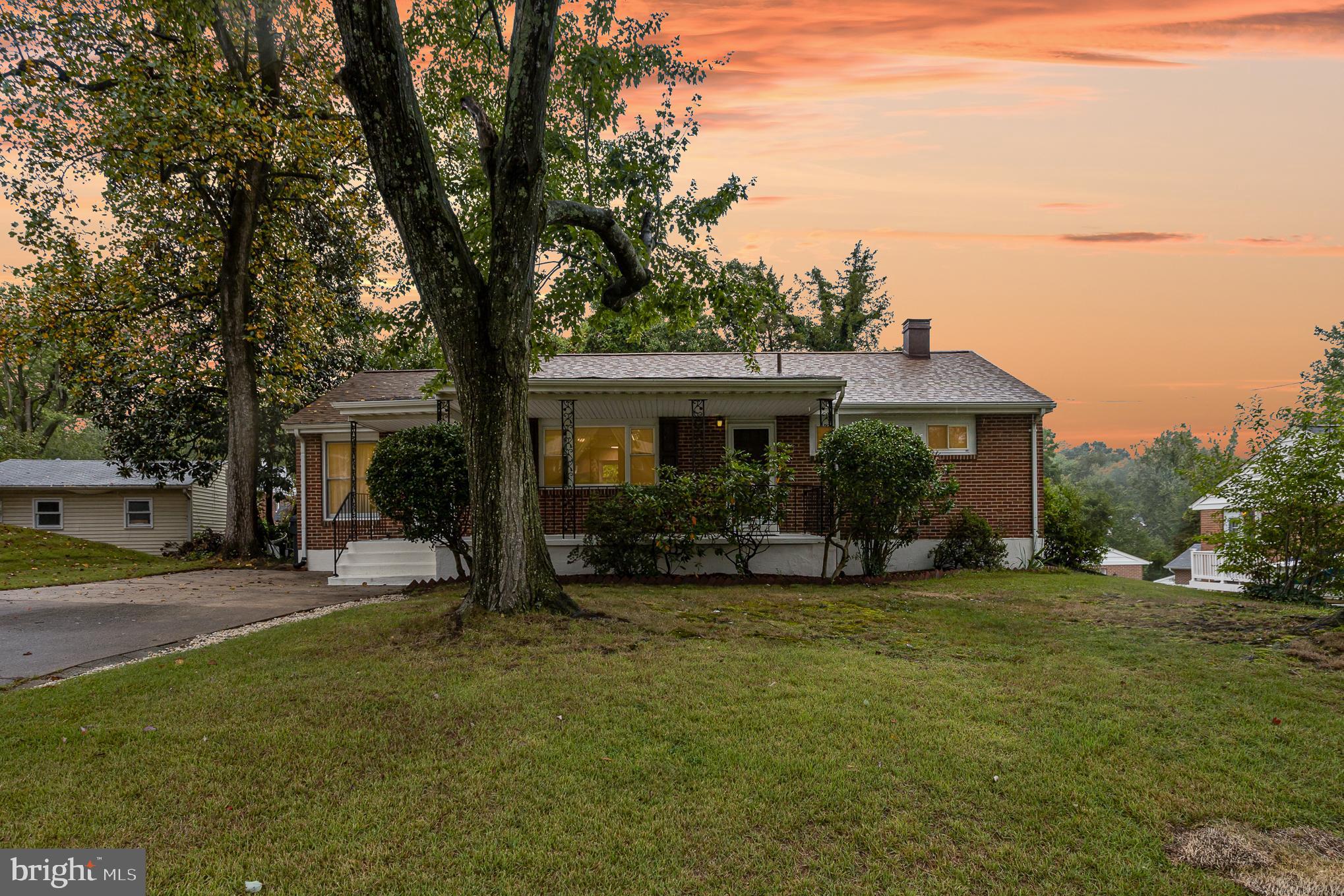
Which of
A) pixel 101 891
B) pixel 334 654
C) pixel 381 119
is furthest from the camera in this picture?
pixel 381 119

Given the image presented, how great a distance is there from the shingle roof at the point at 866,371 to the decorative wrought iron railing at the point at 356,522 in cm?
474

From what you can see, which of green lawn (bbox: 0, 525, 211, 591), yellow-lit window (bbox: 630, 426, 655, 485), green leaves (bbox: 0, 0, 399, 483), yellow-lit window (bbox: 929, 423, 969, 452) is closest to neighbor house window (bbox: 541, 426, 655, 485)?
yellow-lit window (bbox: 630, 426, 655, 485)

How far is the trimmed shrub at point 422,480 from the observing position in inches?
406

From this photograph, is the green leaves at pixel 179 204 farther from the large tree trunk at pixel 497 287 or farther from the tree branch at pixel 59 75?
the large tree trunk at pixel 497 287

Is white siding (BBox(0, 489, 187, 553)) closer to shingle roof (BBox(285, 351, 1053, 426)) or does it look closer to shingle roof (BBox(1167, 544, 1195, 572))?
shingle roof (BBox(285, 351, 1053, 426))

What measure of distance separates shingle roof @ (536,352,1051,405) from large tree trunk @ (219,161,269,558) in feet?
25.2

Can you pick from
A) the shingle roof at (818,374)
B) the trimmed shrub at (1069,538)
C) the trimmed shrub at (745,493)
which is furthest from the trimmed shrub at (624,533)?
the trimmed shrub at (1069,538)

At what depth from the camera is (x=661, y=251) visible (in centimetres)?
1062

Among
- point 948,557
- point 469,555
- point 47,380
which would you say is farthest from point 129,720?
point 47,380

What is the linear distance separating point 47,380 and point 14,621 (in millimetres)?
32427

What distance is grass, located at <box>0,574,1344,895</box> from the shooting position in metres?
2.83

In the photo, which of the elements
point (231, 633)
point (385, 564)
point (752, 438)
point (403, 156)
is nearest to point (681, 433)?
point (752, 438)

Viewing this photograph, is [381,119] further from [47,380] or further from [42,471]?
[47,380]

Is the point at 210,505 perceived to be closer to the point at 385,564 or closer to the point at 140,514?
the point at 140,514
